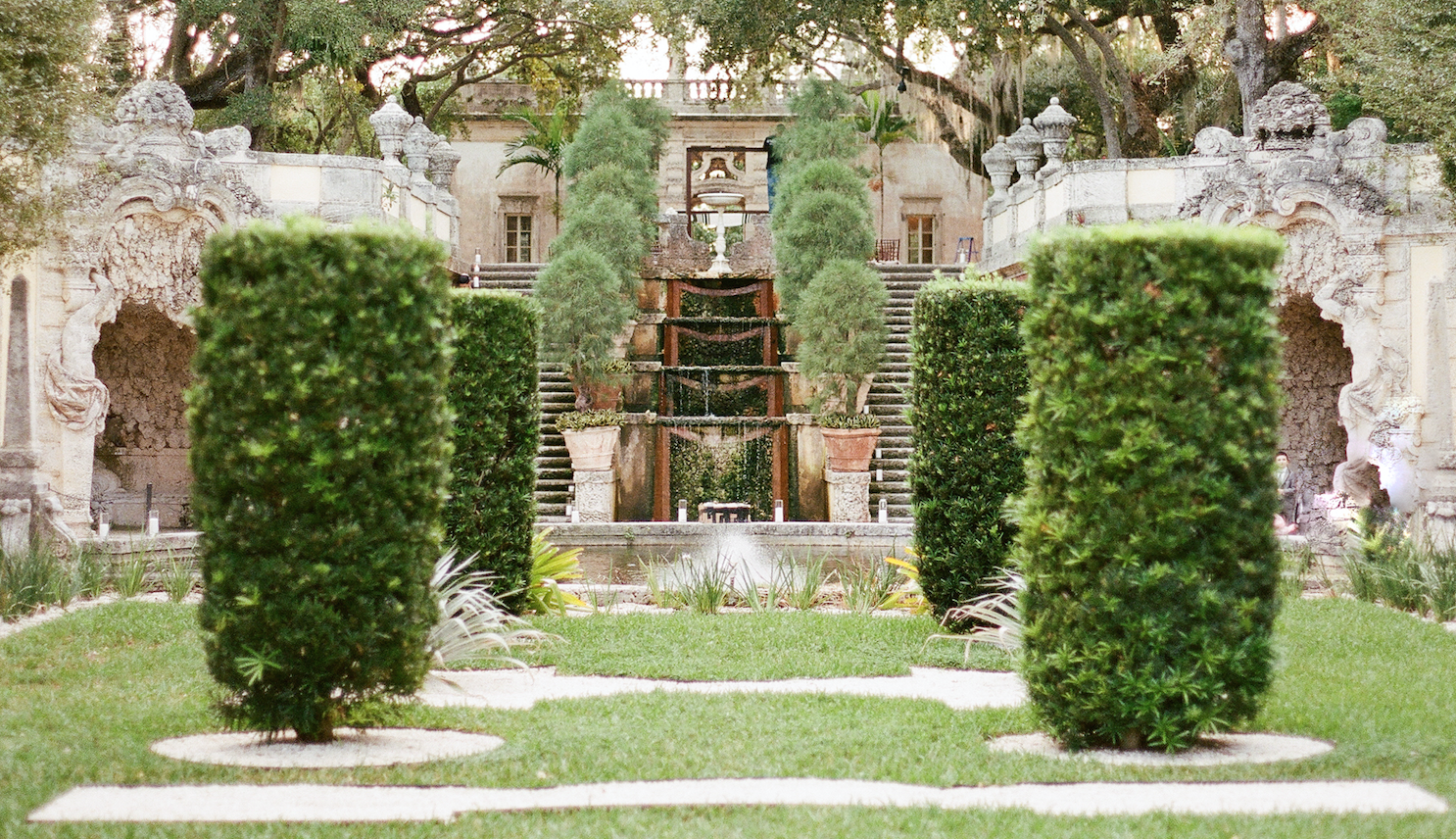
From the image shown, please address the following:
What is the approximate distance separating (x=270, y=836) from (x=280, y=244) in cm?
235

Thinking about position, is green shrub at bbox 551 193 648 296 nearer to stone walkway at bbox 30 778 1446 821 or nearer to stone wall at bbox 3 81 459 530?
stone wall at bbox 3 81 459 530

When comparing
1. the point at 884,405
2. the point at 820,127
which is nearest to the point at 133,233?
the point at 884,405

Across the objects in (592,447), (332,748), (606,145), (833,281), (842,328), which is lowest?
(332,748)

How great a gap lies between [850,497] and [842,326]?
2480 millimetres

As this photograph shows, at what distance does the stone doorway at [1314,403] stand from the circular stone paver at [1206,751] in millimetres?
11909

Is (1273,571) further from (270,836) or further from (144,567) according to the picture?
(144,567)

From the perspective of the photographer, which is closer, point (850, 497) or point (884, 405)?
point (850, 497)

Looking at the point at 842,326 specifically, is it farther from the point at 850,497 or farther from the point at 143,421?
the point at 143,421

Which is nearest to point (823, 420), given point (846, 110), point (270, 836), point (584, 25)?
point (846, 110)

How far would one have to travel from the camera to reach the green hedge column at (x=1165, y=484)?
17.5 ft

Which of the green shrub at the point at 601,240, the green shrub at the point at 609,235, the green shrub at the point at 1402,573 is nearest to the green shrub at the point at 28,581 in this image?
the green shrub at the point at 601,240

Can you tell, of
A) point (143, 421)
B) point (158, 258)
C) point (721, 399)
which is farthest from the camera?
point (721, 399)

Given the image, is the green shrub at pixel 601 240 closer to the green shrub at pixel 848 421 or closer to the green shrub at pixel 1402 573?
the green shrub at pixel 848 421

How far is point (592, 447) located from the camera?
17.0 meters
